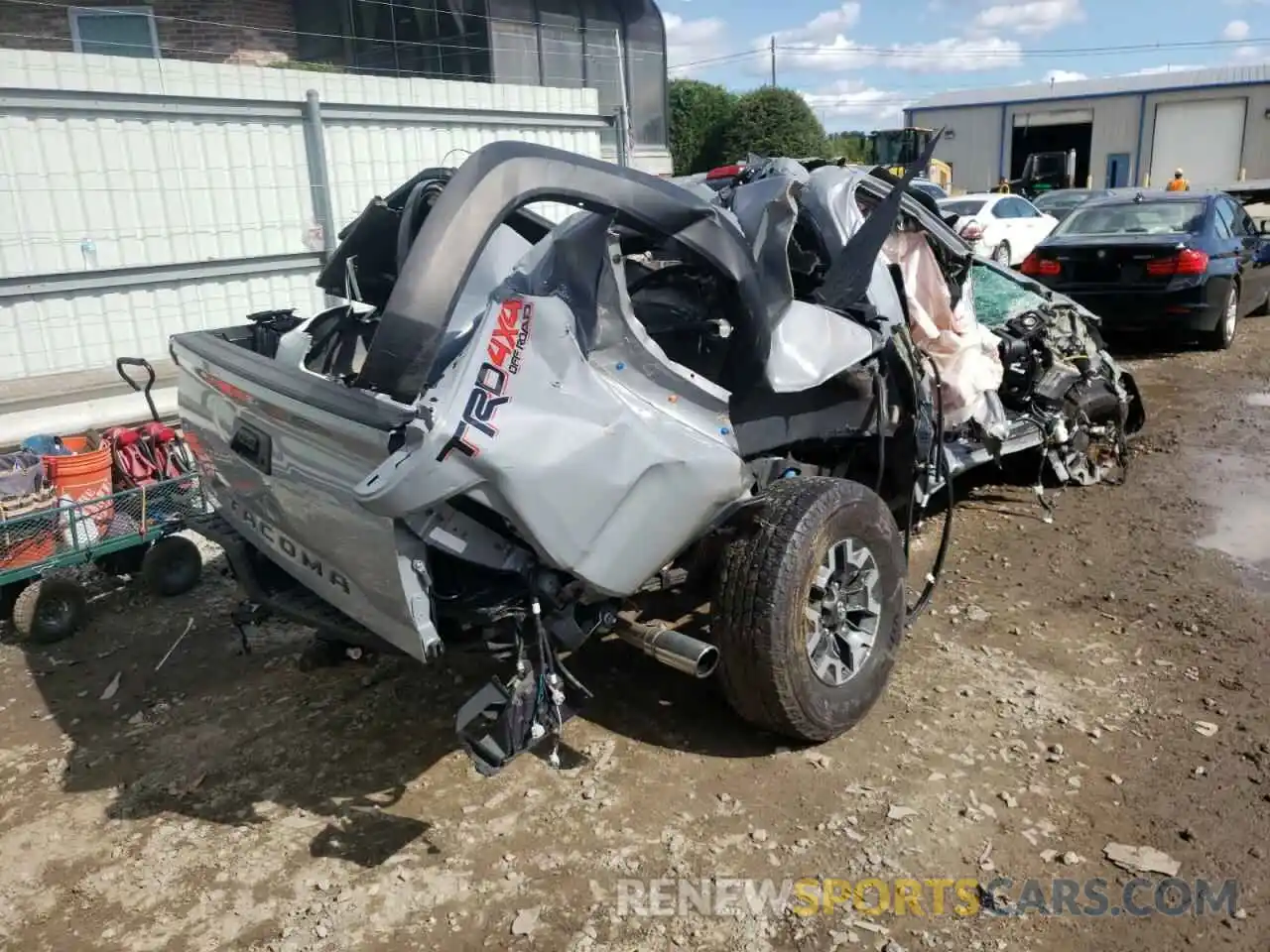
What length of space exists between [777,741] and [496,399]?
174 cm

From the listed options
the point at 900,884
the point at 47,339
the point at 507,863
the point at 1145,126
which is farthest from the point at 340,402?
the point at 1145,126

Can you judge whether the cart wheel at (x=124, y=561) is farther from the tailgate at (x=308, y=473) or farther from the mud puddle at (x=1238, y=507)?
the mud puddle at (x=1238, y=507)

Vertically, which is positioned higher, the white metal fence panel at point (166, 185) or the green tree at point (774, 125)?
the green tree at point (774, 125)

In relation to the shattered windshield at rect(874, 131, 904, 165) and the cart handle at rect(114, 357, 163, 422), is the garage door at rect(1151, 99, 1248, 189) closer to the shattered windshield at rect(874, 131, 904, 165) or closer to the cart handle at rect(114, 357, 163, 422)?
the shattered windshield at rect(874, 131, 904, 165)

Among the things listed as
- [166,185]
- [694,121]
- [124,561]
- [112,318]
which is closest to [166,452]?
[124,561]

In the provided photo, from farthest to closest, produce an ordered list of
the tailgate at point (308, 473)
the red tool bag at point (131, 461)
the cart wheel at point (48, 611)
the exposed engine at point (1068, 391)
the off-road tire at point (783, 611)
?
the exposed engine at point (1068, 391) < the red tool bag at point (131, 461) < the cart wheel at point (48, 611) < the off-road tire at point (783, 611) < the tailgate at point (308, 473)

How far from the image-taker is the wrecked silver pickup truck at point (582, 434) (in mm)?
2695

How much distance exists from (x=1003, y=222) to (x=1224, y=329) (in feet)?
25.1

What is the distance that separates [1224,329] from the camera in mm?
10523

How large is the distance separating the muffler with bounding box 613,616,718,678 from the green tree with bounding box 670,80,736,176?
93.7 ft

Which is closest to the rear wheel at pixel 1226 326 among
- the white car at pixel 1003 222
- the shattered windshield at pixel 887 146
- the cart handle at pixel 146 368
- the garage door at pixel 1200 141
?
the white car at pixel 1003 222

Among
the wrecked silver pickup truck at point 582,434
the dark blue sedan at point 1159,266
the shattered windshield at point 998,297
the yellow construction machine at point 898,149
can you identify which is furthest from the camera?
the yellow construction machine at point 898,149

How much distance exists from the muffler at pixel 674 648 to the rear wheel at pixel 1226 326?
363 inches

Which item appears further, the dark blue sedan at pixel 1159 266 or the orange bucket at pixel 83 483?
the dark blue sedan at pixel 1159 266
